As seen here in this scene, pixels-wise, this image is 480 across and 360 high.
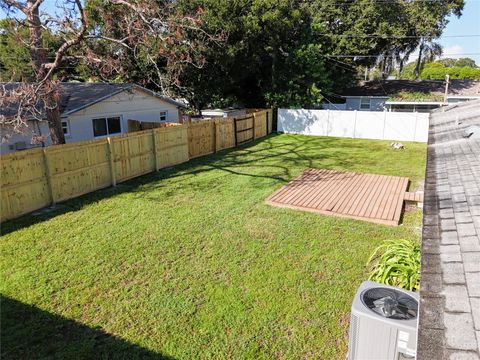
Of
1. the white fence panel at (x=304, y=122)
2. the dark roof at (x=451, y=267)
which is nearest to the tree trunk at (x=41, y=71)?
the dark roof at (x=451, y=267)

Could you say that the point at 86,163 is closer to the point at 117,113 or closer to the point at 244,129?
the point at 117,113

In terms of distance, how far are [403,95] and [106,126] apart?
23.4m

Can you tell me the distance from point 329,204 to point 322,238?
2.07 m

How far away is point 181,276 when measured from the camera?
5.73 meters

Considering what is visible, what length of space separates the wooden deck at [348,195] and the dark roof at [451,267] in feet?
11.3

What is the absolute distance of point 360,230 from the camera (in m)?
7.46

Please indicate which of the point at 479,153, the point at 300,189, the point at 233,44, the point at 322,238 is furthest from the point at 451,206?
the point at 233,44

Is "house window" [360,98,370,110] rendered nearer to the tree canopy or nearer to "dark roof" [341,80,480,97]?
"dark roof" [341,80,480,97]

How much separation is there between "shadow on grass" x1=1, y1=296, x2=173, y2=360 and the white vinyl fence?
17.5 meters

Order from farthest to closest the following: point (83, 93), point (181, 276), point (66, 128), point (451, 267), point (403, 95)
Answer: point (403, 95) → point (83, 93) → point (66, 128) → point (181, 276) → point (451, 267)

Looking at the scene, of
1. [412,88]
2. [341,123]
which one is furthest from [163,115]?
[412,88]

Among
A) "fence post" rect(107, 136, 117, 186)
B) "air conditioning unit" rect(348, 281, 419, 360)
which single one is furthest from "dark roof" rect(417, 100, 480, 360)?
"fence post" rect(107, 136, 117, 186)

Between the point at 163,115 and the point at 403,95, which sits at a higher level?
the point at 403,95

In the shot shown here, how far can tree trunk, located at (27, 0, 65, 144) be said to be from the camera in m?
9.50
